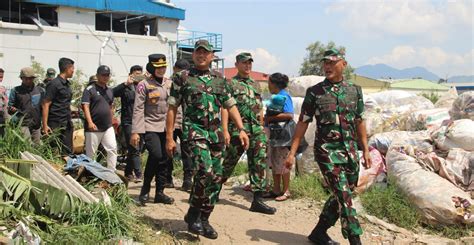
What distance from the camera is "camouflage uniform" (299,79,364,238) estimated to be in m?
3.70

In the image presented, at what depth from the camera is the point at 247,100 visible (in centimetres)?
484

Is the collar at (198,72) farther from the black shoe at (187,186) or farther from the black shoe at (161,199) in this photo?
the black shoe at (187,186)

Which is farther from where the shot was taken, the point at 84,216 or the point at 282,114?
the point at 282,114

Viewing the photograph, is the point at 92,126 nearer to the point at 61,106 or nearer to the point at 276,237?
the point at 61,106

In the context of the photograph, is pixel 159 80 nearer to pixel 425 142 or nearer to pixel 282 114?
pixel 282 114

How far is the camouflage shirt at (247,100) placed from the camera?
4820mm

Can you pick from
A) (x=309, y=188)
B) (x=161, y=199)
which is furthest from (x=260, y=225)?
(x=309, y=188)

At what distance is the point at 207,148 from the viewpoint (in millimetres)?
3805

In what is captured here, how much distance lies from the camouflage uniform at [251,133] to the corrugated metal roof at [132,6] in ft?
72.0

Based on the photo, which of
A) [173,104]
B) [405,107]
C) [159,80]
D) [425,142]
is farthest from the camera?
[405,107]

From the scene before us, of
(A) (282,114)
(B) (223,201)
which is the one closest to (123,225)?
(B) (223,201)

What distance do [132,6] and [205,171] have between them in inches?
997

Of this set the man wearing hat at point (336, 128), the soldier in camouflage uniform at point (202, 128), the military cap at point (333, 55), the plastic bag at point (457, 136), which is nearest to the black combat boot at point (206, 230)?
the soldier in camouflage uniform at point (202, 128)

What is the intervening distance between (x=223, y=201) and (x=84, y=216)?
199 cm
